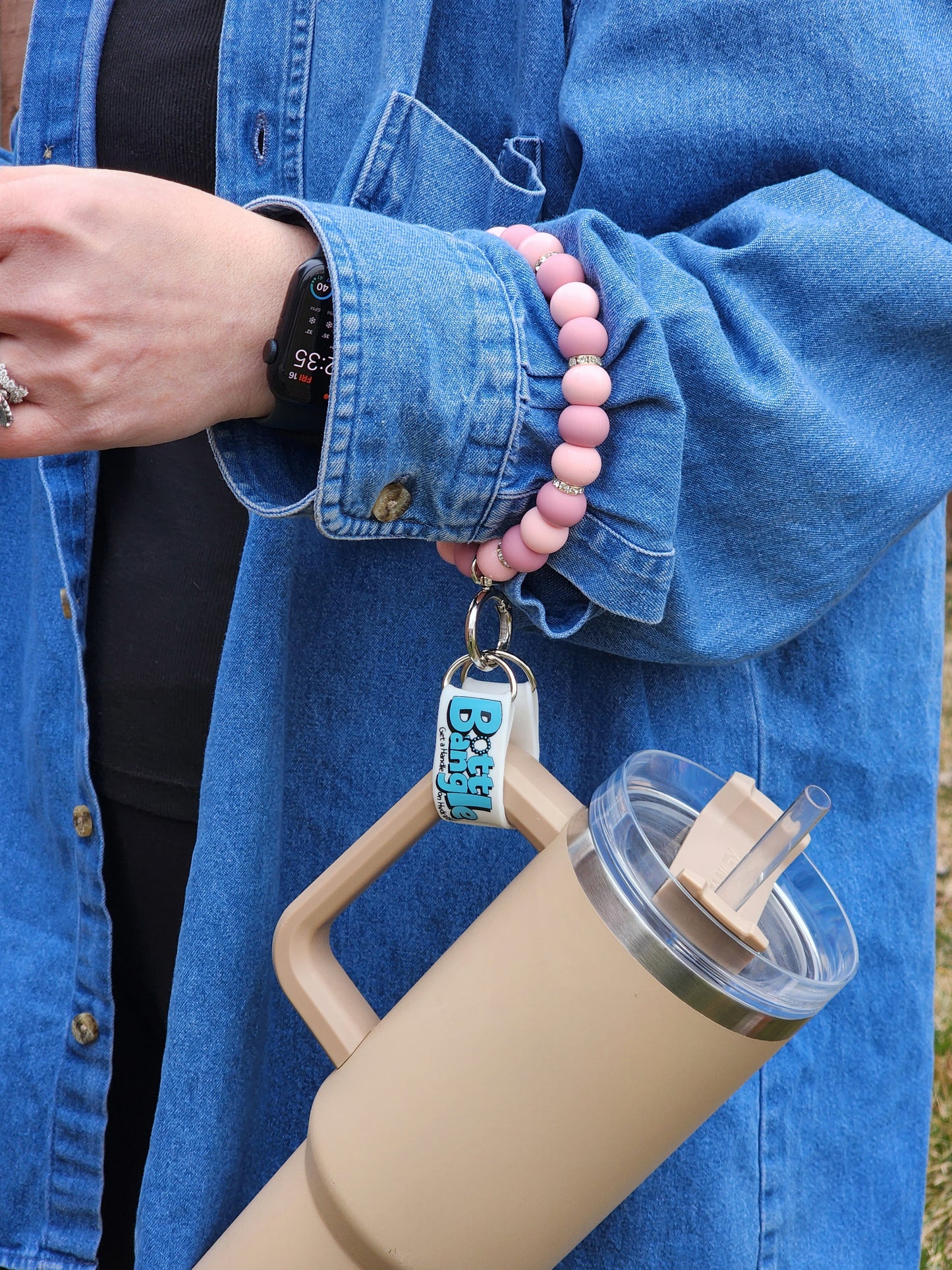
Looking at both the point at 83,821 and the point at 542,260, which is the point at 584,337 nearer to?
the point at 542,260

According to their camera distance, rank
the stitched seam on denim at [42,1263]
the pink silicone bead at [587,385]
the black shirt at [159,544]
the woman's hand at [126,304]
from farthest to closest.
Answer: the stitched seam on denim at [42,1263]
the black shirt at [159,544]
the pink silicone bead at [587,385]
the woman's hand at [126,304]

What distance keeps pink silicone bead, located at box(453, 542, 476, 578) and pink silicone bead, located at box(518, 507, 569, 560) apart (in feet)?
0.16

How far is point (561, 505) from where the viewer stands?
59 centimetres

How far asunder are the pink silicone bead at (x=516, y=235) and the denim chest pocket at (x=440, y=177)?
0.11 m

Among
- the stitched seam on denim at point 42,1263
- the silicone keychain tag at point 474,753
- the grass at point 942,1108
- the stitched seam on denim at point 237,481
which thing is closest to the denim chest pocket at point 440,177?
the stitched seam on denim at point 237,481

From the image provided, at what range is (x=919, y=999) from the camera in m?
0.82

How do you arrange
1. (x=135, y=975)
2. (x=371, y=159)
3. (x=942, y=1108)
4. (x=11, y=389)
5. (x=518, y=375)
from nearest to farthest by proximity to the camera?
(x=11, y=389)
(x=518, y=375)
(x=371, y=159)
(x=135, y=975)
(x=942, y=1108)

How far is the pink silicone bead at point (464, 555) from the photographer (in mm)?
642

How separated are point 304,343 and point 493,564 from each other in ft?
0.57

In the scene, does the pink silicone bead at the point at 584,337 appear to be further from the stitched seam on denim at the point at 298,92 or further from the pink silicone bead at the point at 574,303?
the stitched seam on denim at the point at 298,92

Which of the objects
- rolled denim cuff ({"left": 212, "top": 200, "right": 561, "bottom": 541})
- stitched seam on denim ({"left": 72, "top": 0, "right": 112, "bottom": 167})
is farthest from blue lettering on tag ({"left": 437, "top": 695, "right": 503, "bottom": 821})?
stitched seam on denim ({"left": 72, "top": 0, "right": 112, "bottom": 167})

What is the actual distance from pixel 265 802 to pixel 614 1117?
1.11 feet

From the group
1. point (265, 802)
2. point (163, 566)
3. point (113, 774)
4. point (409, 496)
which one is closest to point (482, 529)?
point (409, 496)

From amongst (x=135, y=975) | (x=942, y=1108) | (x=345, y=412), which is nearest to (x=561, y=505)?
(x=345, y=412)
